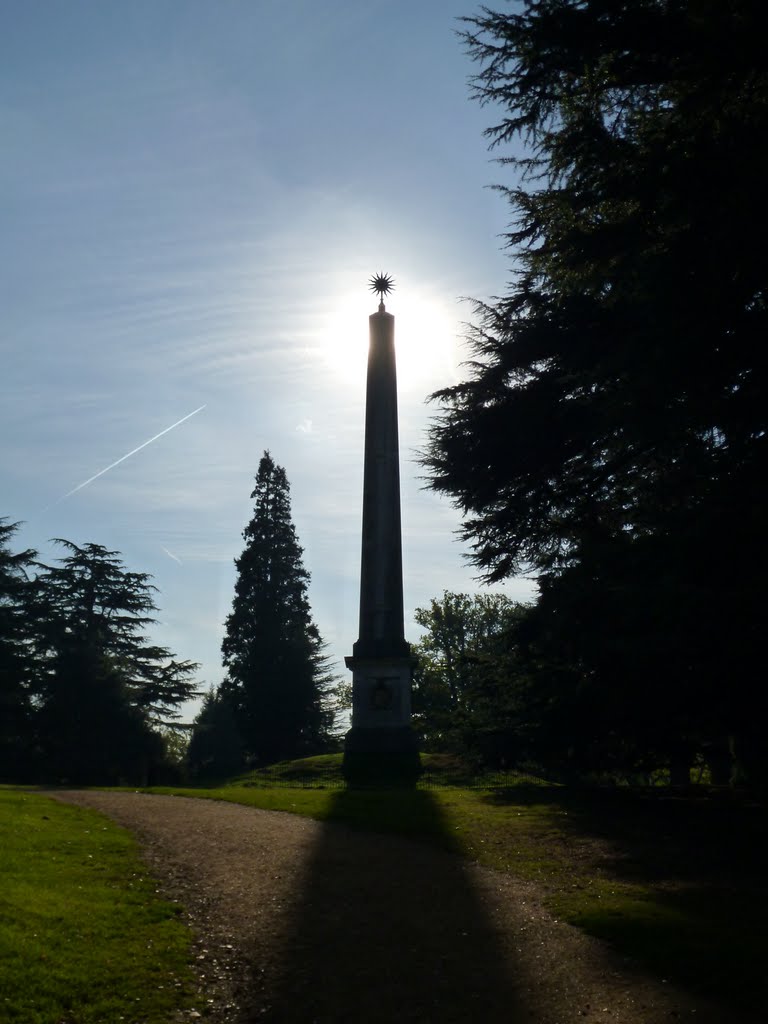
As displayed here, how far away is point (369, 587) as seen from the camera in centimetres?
2658

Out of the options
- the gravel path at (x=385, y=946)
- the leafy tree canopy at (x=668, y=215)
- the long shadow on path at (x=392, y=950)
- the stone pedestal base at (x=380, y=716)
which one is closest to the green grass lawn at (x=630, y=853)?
the gravel path at (x=385, y=946)

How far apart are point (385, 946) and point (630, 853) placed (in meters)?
5.04

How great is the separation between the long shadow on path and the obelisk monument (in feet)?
46.6

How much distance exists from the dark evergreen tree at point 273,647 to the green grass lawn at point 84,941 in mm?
28013

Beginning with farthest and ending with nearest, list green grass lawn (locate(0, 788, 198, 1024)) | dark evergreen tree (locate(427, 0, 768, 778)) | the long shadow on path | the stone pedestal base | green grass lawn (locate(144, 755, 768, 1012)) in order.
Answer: the stone pedestal base, dark evergreen tree (locate(427, 0, 768, 778)), green grass lawn (locate(144, 755, 768, 1012)), the long shadow on path, green grass lawn (locate(0, 788, 198, 1024))

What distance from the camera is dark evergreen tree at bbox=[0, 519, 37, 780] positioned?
3350 cm

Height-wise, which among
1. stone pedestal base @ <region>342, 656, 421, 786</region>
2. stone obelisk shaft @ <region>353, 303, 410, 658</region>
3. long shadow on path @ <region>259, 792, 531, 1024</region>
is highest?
stone obelisk shaft @ <region>353, 303, 410, 658</region>

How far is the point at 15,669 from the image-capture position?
36594mm

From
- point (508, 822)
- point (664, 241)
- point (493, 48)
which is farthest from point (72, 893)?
point (493, 48)

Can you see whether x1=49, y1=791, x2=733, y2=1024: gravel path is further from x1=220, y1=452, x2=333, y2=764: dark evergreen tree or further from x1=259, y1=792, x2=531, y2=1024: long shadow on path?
x1=220, y1=452, x2=333, y2=764: dark evergreen tree

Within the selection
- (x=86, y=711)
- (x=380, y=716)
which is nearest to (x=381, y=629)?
(x=380, y=716)

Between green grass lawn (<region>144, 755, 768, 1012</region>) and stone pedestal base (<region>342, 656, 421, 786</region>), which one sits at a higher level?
stone pedestal base (<region>342, 656, 421, 786</region>)

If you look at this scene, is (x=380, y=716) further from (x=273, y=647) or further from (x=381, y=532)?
(x=273, y=647)

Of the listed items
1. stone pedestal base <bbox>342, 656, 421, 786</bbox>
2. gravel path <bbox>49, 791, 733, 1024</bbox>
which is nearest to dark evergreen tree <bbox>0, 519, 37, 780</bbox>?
stone pedestal base <bbox>342, 656, 421, 786</bbox>
